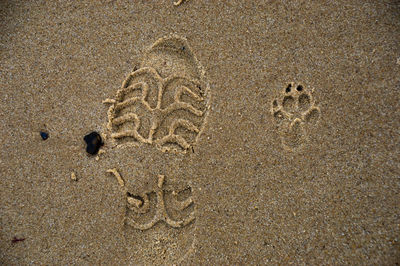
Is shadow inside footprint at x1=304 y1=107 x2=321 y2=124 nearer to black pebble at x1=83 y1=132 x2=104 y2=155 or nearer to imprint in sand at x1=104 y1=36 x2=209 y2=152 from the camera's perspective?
imprint in sand at x1=104 y1=36 x2=209 y2=152

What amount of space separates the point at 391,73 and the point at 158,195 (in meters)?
1.67

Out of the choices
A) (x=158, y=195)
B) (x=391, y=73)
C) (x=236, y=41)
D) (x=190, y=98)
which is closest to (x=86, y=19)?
(x=190, y=98)

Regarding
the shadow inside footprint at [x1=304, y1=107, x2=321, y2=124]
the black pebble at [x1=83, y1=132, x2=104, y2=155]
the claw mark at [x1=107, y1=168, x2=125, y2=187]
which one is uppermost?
the shadow inside footprint at [x1=304, y1=107, x2=321, y2=124]

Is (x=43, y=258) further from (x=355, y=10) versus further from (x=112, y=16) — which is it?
(x=355, y=10)

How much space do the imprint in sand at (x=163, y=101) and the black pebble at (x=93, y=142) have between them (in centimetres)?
9

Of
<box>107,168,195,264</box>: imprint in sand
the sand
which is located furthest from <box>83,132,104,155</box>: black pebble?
<box>107,168,195,264</box>: imprint in sand

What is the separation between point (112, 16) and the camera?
5.89 feet

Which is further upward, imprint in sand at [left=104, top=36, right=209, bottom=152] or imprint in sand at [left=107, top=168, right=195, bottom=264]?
imprint in sand at [left=104, top=36, right=209, bottom=152]

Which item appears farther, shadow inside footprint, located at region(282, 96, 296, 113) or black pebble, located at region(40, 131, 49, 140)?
black pebble, located at region(40, 131, 49, 140)

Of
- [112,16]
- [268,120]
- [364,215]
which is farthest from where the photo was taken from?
[112,16]

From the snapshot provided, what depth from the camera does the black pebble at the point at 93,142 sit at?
167 centimetres

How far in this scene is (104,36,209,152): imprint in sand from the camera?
66.6 inches

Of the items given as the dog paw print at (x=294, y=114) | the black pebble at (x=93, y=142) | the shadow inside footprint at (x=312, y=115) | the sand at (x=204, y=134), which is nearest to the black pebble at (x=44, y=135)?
the sand at (x=204, y=134)

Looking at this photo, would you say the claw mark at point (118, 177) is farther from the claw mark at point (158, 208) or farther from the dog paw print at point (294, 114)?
the dog paw print at point (294, 114)
